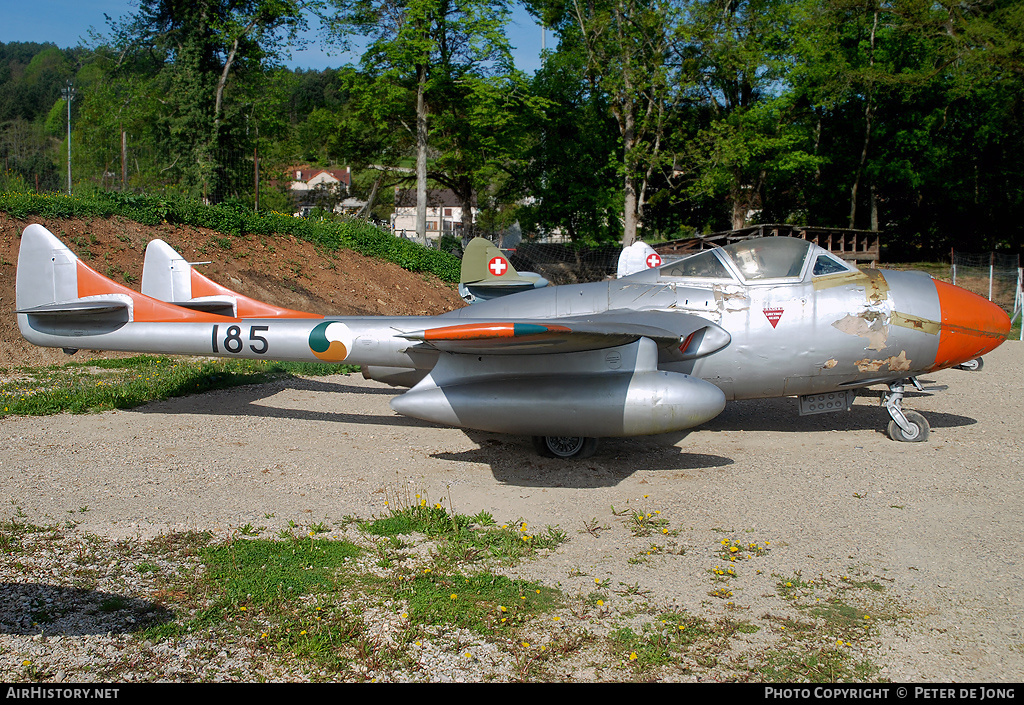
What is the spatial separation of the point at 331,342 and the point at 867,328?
6.14 metres

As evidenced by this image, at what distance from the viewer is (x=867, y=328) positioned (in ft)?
24.7

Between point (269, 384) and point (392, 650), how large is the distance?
8.43 m

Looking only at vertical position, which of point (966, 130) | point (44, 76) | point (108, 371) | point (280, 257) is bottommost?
point (108, 371)

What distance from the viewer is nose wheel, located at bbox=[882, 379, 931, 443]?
26.6 feet

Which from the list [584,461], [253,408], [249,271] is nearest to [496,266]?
[249,271]

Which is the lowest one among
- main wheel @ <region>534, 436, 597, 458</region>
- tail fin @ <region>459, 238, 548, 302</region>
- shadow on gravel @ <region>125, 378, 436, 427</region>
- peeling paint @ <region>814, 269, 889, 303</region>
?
main wheel @ <region>534, 436, 597, 458</region>

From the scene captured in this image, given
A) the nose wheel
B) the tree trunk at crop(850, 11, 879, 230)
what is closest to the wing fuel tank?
the nose wheel

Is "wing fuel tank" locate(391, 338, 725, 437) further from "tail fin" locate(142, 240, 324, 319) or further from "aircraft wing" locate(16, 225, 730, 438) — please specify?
"tail fin" locate(142, 240, 324, 319)

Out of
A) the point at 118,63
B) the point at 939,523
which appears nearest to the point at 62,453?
the point at 939,523

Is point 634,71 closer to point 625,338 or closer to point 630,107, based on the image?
point 630,107

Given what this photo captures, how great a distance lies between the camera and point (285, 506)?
603cm

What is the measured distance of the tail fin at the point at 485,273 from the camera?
1736 cm
